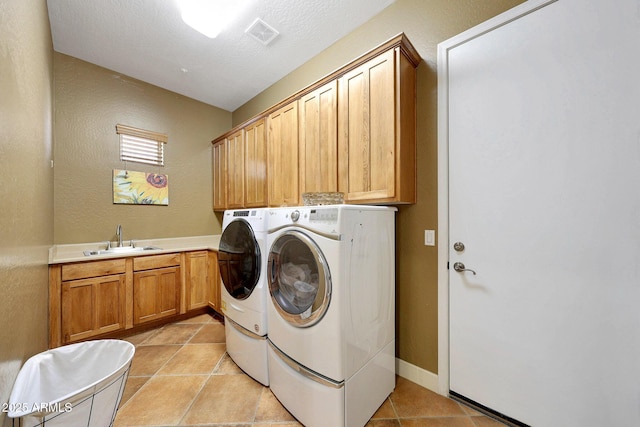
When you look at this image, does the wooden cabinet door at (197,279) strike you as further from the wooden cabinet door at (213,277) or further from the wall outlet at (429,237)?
the wall outlet at (429,237)

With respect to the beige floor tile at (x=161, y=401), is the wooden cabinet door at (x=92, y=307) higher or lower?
higher

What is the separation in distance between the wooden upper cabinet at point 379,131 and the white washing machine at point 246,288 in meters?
0.73

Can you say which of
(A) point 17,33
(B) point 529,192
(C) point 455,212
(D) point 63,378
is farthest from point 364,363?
(A) point 17,33

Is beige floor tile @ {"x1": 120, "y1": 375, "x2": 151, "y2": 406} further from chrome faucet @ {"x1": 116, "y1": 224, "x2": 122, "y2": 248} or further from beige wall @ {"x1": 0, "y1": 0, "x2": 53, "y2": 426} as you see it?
chrome faucet @ {"x1": 116, "y1": 224, "x2": 122, "y2": 248}

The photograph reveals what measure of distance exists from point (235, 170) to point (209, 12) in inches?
64.9

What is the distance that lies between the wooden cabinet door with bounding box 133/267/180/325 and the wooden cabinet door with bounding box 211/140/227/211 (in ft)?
3.63

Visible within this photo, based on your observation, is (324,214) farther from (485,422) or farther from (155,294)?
(155,294)

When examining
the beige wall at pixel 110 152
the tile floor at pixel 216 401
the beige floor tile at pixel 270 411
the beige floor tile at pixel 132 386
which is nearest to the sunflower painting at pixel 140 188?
the beige wall at pixel 110 152

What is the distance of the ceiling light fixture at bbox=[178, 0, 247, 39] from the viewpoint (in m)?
1.81

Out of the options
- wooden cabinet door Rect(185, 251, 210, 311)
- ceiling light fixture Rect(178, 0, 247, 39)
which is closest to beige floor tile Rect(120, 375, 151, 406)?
wooden cabinet door Rect(185, 251, 210, 311)

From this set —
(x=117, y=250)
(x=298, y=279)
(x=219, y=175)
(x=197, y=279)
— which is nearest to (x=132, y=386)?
(x=197, y=279)

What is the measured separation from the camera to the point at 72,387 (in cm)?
116

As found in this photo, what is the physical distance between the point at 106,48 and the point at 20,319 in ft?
8.65

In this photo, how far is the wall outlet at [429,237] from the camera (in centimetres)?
164
